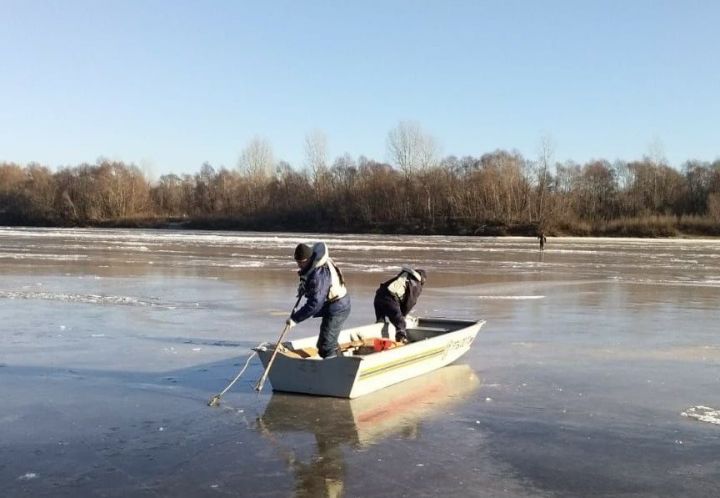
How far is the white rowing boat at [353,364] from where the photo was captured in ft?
22.5

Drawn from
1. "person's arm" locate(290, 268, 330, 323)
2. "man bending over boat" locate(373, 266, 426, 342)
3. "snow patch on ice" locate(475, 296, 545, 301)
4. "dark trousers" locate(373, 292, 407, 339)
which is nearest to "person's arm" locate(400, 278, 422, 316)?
"man bending over boat" locate(373, 266, 426, 342)

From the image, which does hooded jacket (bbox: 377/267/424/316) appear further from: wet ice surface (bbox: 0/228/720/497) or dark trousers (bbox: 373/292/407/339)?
wet ice surface (bbox: 0/228/720/497)

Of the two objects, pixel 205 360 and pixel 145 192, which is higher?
pixel 145 192

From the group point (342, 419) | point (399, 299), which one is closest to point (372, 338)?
point (399, 299)

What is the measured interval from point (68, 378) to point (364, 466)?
3.97 metres

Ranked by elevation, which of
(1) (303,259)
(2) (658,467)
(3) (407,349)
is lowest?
(2) (658,467)

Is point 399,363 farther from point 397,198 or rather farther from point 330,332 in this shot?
point 397,198

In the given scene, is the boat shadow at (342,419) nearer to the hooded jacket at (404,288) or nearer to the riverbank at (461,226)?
the hooded jacket at (404,288)

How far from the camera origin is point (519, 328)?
1146 cm

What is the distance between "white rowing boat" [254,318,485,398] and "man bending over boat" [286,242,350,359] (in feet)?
0.83

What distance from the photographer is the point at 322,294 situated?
7.09 m

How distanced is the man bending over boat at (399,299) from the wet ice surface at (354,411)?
3.13 feet

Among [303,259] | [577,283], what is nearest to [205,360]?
[303,259]

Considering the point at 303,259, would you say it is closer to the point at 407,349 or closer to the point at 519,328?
the point at 407,349
